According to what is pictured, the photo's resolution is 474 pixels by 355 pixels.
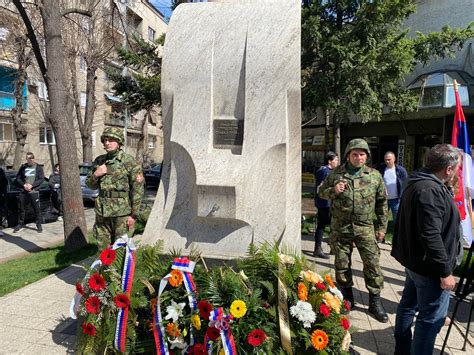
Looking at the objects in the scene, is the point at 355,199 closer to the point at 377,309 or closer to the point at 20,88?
the point at 377,309

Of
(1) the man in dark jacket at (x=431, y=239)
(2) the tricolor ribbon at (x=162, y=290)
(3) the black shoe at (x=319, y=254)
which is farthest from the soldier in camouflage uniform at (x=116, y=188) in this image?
(3) the black shoe at (x=319, y=254)

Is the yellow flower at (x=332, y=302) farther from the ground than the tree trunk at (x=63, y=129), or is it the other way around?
the tree trunk at (x=63, y=129)

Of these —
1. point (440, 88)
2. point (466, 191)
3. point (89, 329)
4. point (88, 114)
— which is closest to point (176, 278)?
point (89, 329)

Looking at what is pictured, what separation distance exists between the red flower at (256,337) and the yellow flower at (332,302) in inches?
21.9

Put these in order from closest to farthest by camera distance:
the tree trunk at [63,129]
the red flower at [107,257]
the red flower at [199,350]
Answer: the red flower at [199,350] → the red flower at [107,257] → the tree trunk at [63,129]

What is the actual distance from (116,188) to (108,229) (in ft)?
1.78

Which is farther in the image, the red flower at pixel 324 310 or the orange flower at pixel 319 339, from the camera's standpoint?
the red flower at pixel 324 310

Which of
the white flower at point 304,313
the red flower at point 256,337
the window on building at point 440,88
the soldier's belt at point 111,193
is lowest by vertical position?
the red flower at point 256,337

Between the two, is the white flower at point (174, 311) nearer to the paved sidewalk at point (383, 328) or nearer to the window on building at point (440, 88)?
the paved sidewalk at point (383, 328)

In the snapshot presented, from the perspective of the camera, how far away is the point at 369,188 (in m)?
4.10

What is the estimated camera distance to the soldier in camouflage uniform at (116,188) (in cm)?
448

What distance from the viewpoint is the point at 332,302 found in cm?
289

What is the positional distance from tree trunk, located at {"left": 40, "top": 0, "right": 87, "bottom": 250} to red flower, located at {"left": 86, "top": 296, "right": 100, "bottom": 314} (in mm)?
4547

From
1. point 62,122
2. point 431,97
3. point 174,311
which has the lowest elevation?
point 174,311
